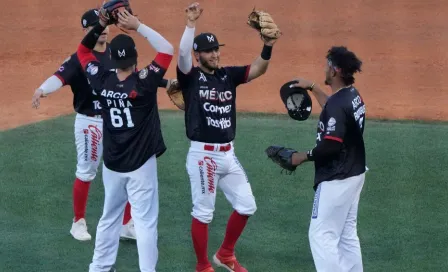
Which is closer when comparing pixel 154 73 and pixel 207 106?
pixel 154 73

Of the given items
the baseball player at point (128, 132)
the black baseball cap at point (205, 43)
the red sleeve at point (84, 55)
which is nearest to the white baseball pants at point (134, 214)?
the baseball player at point (128, 132)

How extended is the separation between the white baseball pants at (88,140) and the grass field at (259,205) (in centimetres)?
65

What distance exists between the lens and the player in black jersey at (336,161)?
19.5ft

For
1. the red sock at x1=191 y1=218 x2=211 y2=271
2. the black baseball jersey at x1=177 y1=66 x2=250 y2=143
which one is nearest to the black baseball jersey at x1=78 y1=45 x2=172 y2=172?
the black baseball jersey at x1=177 y1=66 x2=250 y2=143

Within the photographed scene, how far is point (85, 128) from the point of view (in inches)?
303

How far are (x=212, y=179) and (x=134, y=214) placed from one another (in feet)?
2.39

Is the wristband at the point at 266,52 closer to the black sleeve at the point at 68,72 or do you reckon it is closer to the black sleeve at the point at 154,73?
the black sleeve at the point at 154,73

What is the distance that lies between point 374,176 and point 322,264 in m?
3.44

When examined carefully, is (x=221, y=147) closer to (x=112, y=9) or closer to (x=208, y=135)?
(x=208, y=135)

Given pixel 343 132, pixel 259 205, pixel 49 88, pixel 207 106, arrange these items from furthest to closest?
pixel 259 205, pixel 49 88, pixel 207 106, pixel 343 132

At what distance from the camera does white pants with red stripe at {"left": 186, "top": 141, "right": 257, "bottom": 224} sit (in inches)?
268

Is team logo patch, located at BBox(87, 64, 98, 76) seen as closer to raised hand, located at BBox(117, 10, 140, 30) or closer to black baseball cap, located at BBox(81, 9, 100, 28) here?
raised hand, located at BBox(117, 10, 140, 30)

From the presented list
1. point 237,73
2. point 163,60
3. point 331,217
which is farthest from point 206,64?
point 331,217

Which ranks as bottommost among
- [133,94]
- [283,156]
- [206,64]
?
[283,156]
